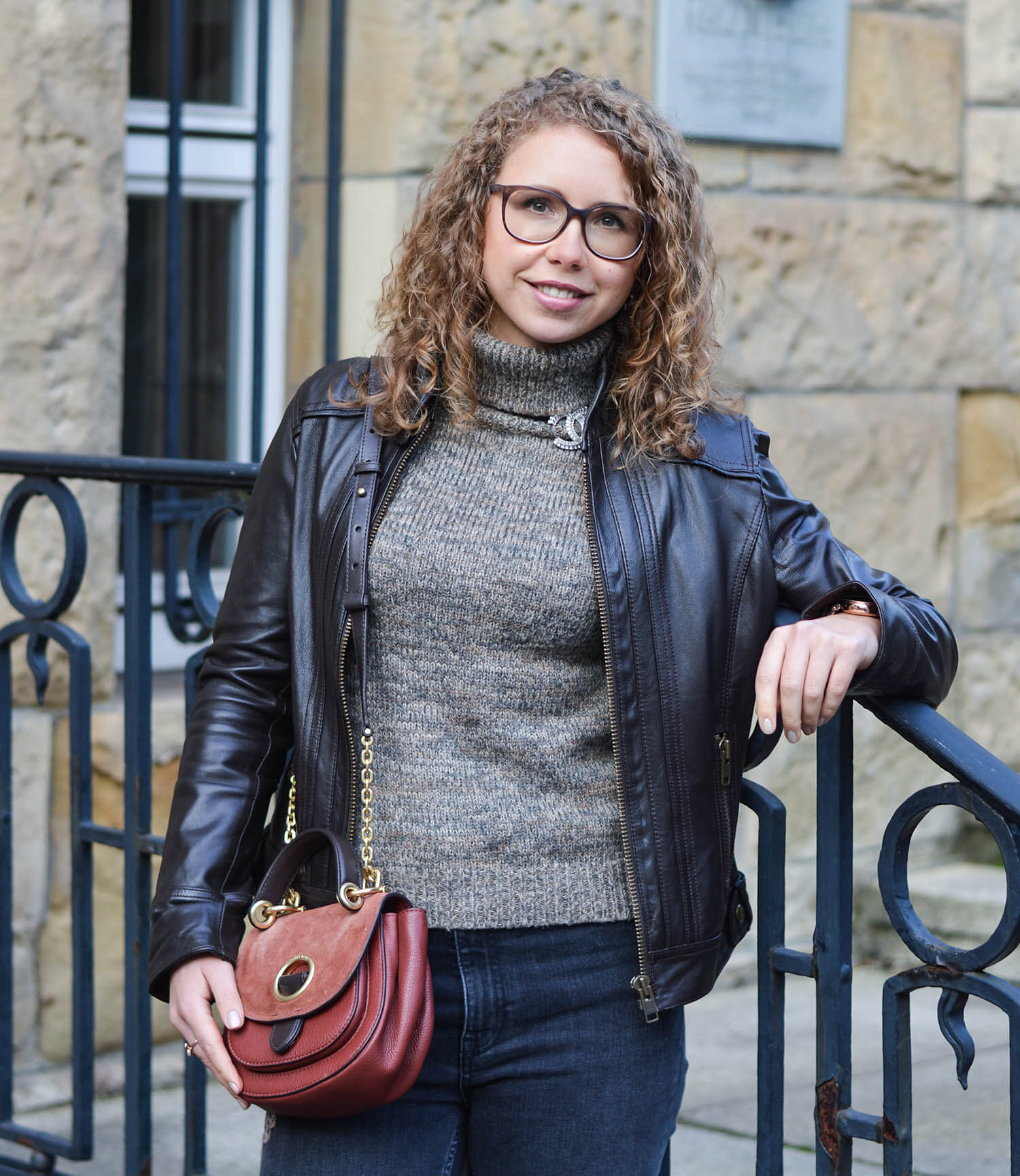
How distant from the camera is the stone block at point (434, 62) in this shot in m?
4.00

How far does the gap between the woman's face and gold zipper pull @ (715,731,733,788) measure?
1.61 ft

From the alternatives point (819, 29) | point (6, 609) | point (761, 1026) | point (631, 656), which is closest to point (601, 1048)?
point (761, 1026)

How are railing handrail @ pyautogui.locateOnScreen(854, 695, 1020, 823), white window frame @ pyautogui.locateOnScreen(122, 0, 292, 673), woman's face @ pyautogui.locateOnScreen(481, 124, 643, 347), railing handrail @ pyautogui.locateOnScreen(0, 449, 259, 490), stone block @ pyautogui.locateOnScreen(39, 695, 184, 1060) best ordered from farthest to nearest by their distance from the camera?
white window frame @ pyautogui.locateOnScreen(122, 0, 292, 673) < stone block @ pyautogui.locateOnScreen(39, 695, 184, 1060) < railing handrail @ pyautogui.locateOnScreen(0, 449, 259, 490) < woman's face @ pyautogui.locateOnScreen(481, 124, 643, 347) < railing handrail @ pyautogui.locateOnScreen(854, 695, 1020, 823)

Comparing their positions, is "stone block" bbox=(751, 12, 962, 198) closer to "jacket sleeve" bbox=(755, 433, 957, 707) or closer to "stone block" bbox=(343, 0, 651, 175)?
"stone block" bbox=(343, 0, 651, 175)

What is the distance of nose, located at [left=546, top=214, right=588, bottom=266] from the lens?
1.92 metres

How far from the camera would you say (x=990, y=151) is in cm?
483

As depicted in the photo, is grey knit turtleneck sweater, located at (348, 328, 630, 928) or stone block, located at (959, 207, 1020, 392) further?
stone block, located at (959, 207, 1020, 392)

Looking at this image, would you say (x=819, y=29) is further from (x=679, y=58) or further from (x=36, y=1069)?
(x=36, y=1069)

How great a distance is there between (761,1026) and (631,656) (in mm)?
554

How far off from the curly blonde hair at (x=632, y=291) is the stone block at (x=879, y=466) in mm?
2374

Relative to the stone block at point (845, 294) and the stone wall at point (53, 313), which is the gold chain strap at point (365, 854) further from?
the stone block at point (845, 294)

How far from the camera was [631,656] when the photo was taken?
6.09 feet

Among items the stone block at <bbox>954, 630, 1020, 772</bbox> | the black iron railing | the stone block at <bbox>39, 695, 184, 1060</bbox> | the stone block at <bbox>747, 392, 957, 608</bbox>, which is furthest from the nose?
the stone block at <bbox>954, 630, 1020, 772</bbox>

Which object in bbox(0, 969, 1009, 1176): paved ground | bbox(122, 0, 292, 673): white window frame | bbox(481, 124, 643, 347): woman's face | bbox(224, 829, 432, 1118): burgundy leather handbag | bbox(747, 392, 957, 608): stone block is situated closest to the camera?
bbox(224, 829, 432, 1118): burgundy leather handbag
